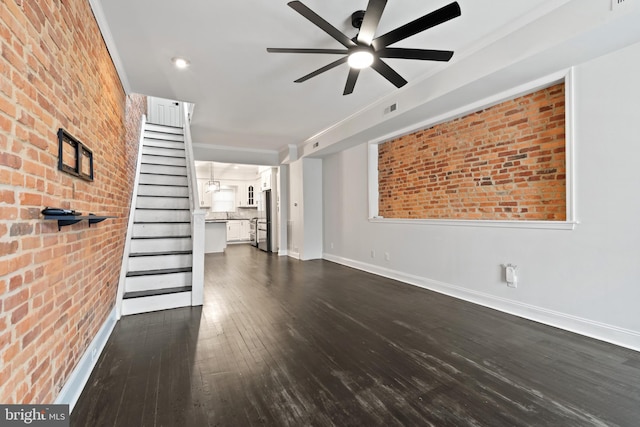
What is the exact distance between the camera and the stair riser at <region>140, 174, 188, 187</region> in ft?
15.6

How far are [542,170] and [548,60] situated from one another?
3.56 ft

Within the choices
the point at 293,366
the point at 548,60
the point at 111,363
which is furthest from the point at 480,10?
the point at 111,363

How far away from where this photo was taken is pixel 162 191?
4.70 metres

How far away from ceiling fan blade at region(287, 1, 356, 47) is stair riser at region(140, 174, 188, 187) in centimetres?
381

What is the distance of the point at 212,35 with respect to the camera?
2.68 metres

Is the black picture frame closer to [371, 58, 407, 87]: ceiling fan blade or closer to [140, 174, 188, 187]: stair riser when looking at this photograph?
[371, 58, 407, 87]: ceiling fan blade

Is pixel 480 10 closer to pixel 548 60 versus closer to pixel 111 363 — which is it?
pixel 548 60

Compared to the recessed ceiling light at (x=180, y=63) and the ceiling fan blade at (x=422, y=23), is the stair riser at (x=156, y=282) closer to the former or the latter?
the recessed ceiling light at (x=180, y=63)

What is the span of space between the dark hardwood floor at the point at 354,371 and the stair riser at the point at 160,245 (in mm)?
943

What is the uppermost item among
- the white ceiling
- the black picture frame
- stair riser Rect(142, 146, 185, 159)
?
the white ceiling

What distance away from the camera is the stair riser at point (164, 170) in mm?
4930

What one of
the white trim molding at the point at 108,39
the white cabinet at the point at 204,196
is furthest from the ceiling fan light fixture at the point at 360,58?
the white cabinet at the point at 204,196

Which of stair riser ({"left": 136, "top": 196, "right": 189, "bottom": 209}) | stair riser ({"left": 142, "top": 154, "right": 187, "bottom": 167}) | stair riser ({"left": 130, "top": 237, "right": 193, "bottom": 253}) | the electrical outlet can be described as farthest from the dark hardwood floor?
stair riser ({"left": 142, "top": 154, "right": 187, "bottom": 167})

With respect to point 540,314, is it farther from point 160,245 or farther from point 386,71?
point 160,245
